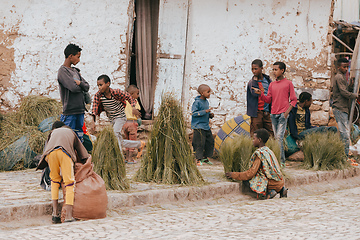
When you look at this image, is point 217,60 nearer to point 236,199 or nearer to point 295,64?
point 295,64

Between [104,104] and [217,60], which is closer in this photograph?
[104,104]

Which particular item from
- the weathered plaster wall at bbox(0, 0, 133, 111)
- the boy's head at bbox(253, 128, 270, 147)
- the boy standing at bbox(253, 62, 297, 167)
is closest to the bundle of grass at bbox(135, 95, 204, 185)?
the boy's head at bbox(253, 128, 270, 147)

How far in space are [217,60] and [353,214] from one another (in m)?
5.07

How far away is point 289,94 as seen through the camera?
25.6 ft

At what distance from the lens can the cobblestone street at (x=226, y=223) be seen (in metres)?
3.73

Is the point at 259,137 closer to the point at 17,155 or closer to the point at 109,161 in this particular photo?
the point at 109,161

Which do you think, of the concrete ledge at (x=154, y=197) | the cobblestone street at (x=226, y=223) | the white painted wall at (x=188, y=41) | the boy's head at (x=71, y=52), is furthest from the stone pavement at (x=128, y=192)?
the white painted wall at (x=188, y=41)

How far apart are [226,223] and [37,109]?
491cm

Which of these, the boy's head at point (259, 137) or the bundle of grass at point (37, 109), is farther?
the bundle of grass at point (37, 109)

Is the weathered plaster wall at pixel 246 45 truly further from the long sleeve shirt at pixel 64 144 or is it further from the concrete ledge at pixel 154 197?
the long sleeve shirt at pixel 64 144

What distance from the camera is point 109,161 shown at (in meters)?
5.32

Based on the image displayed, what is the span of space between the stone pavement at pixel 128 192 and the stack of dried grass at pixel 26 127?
0.37 meters

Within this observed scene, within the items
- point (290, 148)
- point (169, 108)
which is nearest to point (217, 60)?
point (290, 148)

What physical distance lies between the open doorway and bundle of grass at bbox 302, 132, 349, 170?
10.7ft
